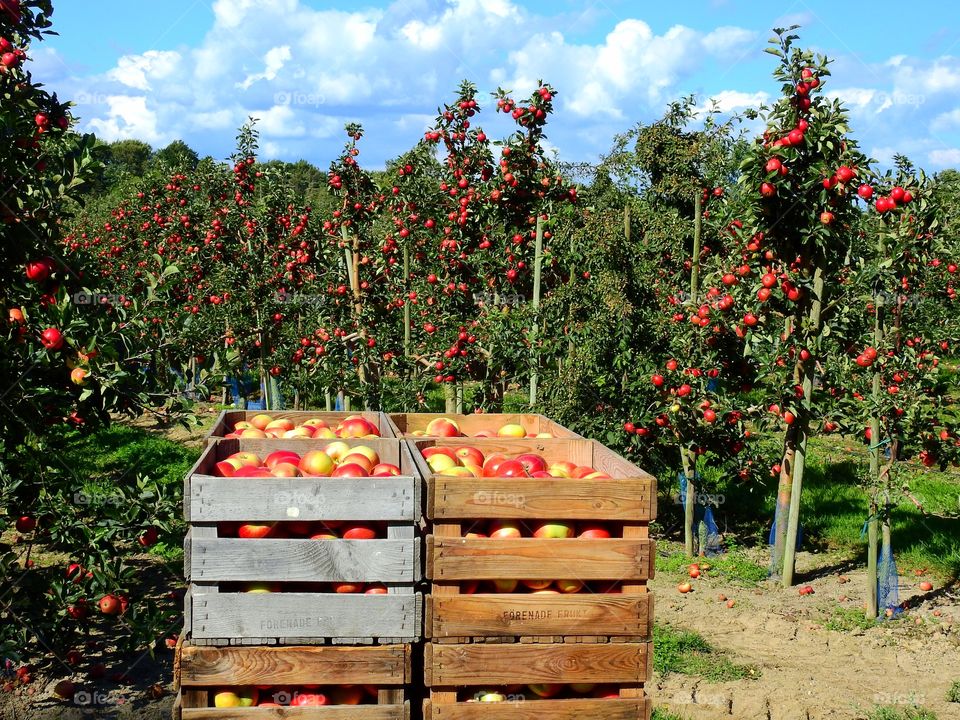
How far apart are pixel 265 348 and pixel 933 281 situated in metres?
7.94

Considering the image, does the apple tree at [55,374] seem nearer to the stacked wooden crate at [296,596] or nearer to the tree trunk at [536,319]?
the stacked wooden crate at [296,596]

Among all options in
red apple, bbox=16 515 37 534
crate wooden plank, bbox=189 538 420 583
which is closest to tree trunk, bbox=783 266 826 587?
crate wooden plank, bbox=189 538 420 583

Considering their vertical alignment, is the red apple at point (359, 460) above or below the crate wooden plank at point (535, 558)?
above

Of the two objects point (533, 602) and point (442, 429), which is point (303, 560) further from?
point (442, 429)

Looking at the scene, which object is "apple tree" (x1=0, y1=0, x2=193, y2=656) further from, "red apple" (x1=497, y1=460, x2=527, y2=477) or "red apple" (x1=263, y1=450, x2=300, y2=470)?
"red apple" (x1=497, y1=460, x2=527, y2=477)

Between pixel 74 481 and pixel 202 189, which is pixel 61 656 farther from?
pixel 202 189

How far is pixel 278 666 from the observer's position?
11.0 feet

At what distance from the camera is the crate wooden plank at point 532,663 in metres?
3.39

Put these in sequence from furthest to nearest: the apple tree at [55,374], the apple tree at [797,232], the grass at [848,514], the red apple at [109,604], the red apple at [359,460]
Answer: the grass at [848,514], the apple tree at [797,232], the red apple at [109,604], the apple tree at [55,374], the red apple at [359,460]

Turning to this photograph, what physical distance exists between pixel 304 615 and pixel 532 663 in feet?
2.84

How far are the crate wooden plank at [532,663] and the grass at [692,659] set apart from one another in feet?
7.29

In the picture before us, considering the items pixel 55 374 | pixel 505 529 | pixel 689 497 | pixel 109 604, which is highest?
pixel 55 374

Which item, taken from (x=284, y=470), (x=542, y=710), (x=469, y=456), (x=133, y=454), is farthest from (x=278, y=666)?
(x=133, y=454)

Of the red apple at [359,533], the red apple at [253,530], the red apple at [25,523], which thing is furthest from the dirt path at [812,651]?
the red apple at [25,523]
